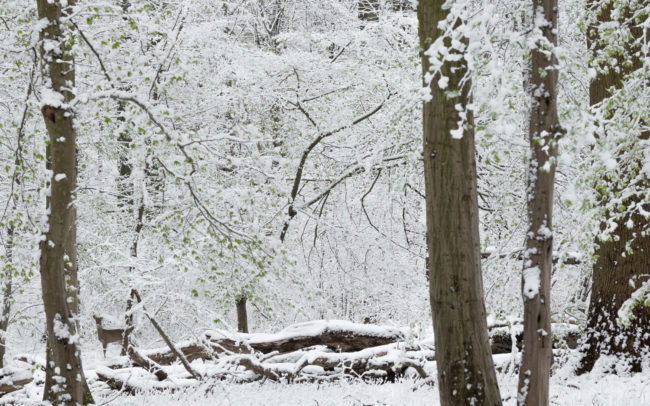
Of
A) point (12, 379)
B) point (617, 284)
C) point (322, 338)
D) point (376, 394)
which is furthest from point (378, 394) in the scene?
point (12, 379)

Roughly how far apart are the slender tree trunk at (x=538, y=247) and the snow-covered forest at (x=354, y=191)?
0.02m

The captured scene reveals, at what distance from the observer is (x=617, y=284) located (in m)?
7.79

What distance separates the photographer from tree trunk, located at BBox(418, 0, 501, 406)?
15.0ft

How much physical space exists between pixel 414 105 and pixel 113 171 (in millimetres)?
8072

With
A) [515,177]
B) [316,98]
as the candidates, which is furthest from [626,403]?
[316,98]

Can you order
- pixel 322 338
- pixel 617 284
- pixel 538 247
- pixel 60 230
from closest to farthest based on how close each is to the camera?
pixel 538 247 → pixel 60 230 → pixel 617 284 → pixel 322 338

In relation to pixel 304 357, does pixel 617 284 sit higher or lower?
higher

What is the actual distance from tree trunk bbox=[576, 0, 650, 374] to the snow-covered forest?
28 mm

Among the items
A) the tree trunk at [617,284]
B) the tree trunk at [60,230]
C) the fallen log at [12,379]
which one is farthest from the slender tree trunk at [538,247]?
the fallen log at [12,379]

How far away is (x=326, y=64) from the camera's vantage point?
1196 centimetres

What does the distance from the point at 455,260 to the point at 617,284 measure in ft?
13.9

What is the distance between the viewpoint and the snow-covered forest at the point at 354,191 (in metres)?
4.65

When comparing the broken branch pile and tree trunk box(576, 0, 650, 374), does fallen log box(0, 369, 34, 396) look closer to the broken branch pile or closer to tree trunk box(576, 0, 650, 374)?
the broken branch pile

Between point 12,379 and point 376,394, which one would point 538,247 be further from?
point 12,379
